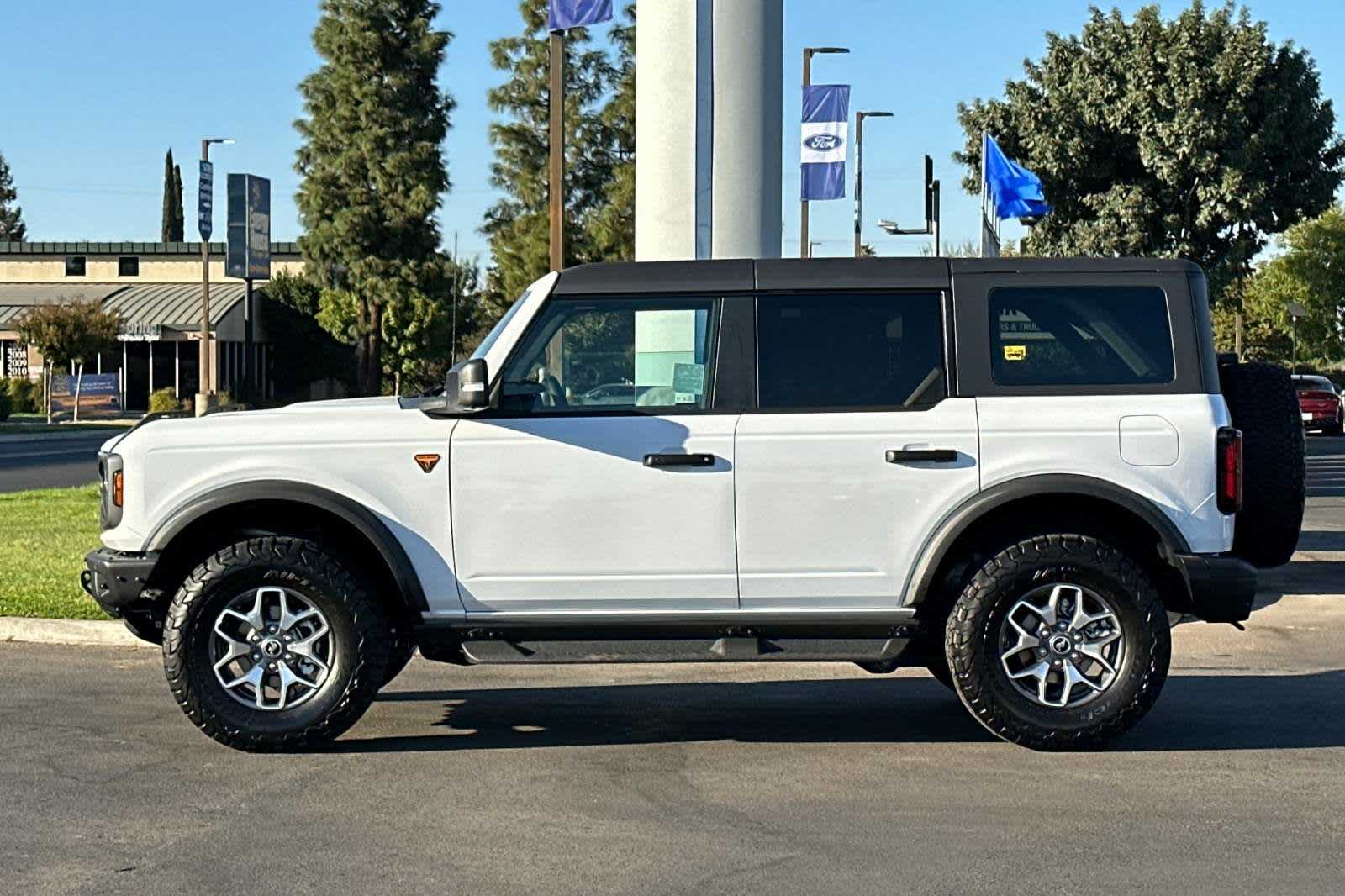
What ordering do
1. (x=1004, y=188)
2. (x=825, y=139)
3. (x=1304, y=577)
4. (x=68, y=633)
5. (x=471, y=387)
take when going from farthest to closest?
1. (x=825, y=139)
2. (x=1004, y=188)
3. (x=1304, y=577)
4. (x=68, y=633)
5. (x=471, y=387)

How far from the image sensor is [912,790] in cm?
711

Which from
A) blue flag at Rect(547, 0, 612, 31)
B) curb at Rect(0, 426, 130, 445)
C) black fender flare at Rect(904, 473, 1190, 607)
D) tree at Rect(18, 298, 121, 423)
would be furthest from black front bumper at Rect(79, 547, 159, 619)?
tree at Rect(18, 298, 121, 423)

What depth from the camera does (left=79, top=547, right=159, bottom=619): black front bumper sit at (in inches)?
304

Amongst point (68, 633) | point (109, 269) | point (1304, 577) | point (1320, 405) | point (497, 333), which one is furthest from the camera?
point (109, 269)

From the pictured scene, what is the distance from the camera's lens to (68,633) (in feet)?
36.7

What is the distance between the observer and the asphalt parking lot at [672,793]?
19.3ft

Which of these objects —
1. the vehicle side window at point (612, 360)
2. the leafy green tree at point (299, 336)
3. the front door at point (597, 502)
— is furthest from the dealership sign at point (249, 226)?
the leafy green tree at point (299, 336)

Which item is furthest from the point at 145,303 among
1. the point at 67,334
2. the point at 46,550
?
the point at 46,550

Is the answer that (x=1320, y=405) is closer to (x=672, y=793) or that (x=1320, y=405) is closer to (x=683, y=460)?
(x=683, y=460)

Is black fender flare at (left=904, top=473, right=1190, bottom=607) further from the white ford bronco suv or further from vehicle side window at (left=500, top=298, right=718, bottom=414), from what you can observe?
vehicle side window at (left=500, top=298, right=718, bottom=414)

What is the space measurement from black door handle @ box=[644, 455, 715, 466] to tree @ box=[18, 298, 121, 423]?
5330 cm

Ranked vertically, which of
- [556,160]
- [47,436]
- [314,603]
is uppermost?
[556,160]

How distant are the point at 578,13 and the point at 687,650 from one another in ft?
40.7

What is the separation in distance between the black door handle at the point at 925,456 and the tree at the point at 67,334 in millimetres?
53687
